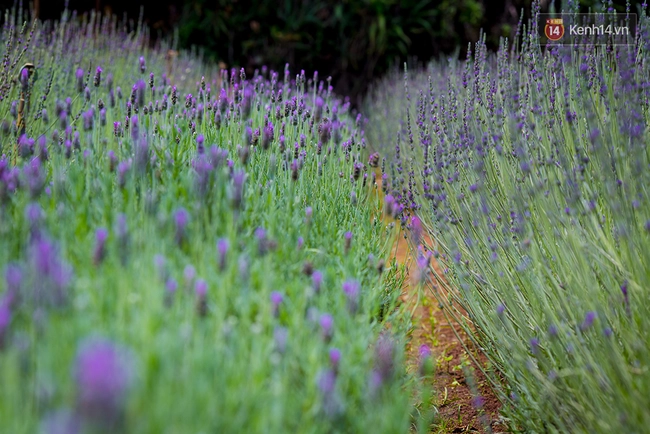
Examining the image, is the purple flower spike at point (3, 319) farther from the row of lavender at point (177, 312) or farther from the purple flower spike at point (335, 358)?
the purple flower spike at point (335, 358)

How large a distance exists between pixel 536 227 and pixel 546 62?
120 centimetres

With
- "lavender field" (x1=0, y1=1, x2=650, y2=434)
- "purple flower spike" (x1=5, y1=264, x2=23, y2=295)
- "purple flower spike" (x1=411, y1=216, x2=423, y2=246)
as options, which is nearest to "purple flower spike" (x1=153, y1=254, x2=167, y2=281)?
"lavender field" (x1=0, y1=1, x2=650, y2=434)

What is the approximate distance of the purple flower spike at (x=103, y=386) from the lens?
2.77ft

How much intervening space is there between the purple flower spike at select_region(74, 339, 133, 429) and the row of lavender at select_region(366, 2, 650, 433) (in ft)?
3.07

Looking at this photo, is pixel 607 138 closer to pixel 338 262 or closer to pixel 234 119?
pixel 338 262

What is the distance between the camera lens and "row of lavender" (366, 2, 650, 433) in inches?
65.6

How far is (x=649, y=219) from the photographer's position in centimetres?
177

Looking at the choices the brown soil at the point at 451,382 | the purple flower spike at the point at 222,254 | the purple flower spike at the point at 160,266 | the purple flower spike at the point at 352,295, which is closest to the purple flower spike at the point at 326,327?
the purple flower spike at the point at 352,295

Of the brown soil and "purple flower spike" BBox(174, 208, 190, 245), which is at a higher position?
"purple flower spike" BBox(174, 208, 190, 245)

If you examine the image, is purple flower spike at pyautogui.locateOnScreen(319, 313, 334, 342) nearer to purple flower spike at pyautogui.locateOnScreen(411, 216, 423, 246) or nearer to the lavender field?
the lavender field

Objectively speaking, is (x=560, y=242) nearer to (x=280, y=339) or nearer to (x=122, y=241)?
(x=280, y=339)

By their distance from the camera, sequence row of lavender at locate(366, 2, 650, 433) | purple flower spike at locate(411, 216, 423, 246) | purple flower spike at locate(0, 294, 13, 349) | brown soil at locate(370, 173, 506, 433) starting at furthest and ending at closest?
brown soil at locate(370, 173, 506, 433) < purple flower spike at locate(411, 216, 423, 246) < row of lavender at locate(366, 2, 650, 433) < purple flower spike at locate(0, 294, 13, 349)

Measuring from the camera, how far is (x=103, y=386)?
33.1 inches

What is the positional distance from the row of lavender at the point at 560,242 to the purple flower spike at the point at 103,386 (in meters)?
0.94
